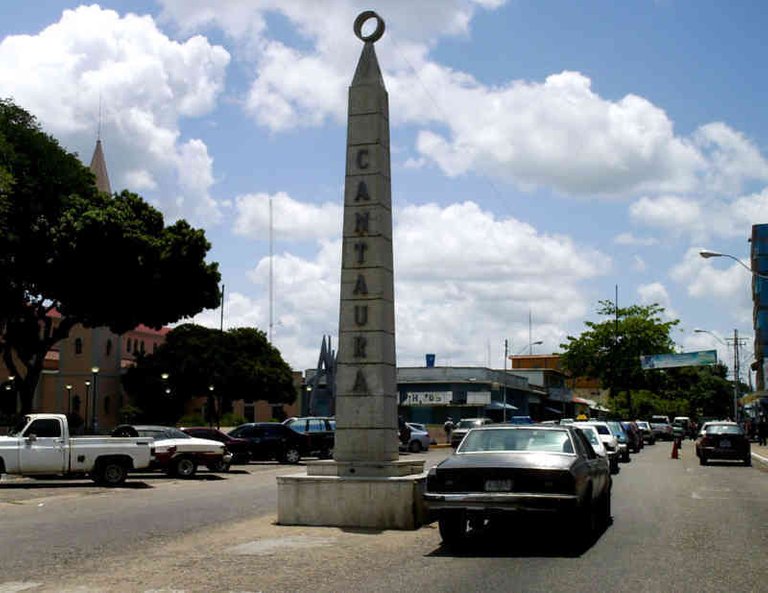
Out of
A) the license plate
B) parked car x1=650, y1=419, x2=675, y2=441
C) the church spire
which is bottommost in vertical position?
parked car x1=650, y1=419, x2=675, y2=441

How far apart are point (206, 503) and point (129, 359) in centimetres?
6803

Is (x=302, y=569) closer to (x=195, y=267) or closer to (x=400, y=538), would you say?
(x=400, y=538)

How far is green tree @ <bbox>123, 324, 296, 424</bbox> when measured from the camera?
7650 cm

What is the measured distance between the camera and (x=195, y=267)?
46.3m

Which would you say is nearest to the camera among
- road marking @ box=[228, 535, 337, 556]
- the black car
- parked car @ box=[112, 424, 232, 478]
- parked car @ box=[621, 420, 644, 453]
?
road marking @ box=[228, 535, 337, 556]

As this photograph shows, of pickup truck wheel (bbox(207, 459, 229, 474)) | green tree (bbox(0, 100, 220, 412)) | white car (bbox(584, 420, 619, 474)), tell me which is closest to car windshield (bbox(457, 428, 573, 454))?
white car (bbox(584, 420, 619, 474))

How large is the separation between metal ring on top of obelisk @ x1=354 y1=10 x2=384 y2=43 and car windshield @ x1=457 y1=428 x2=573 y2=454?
7378 mm

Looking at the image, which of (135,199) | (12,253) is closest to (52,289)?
(12,253)

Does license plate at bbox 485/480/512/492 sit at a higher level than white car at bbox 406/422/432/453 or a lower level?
higher

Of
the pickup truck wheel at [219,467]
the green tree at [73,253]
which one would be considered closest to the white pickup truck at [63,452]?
the pickup truck wheel at [219,467]

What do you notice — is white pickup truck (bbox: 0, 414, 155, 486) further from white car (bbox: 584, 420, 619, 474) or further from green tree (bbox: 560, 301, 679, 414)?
green tree (bbox: 560, 301, 679, 414)

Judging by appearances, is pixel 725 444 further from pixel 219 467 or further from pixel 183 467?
pixel 183 467

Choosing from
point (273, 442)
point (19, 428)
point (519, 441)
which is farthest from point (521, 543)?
point (273, 442)

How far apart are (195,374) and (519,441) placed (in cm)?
6563
